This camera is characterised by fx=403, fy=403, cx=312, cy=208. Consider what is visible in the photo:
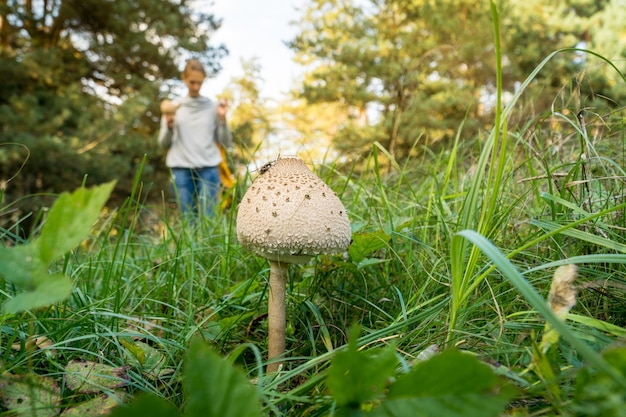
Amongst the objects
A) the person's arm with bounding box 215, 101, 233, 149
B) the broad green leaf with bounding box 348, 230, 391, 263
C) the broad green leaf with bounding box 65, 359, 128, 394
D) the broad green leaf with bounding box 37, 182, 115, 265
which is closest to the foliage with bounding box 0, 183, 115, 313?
the broad green leaf with bounding box 37, 182, 115, 265

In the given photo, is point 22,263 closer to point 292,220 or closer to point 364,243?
point 292,220

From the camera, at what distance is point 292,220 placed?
92cm

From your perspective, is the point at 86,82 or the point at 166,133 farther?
the point at 86,82

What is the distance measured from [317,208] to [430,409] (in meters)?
0.54

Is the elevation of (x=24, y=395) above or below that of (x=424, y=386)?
below

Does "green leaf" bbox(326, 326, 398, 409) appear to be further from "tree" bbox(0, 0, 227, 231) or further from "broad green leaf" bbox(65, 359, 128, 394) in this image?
"tree" bbox(0, 0, 227, 231)

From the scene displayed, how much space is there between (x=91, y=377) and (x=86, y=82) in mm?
9729

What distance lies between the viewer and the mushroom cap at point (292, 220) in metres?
0.92

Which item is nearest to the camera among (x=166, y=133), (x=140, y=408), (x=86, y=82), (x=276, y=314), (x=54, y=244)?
(x=140, y=408)

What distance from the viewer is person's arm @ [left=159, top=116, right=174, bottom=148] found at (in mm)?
3709

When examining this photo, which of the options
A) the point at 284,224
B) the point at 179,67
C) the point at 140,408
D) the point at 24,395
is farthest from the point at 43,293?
the point at 179,67

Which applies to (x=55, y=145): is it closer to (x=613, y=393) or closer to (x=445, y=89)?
(x=613, y=393)

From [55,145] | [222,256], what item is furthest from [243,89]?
[222,256]

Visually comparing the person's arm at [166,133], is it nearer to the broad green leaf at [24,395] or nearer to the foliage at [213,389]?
the broad green leaf at [24,395]
